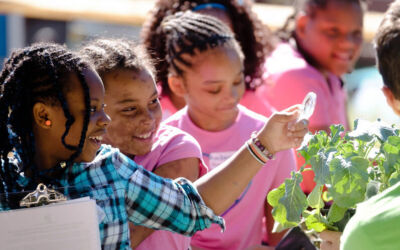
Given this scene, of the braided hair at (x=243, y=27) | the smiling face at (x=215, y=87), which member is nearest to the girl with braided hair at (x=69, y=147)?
the smiling face at (x=215, y=87)

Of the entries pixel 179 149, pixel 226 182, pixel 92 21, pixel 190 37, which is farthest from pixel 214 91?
pixel 92 21

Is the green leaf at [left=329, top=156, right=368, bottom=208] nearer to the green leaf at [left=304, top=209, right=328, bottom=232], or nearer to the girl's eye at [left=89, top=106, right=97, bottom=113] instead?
the green leaf at [left=304, top=209, right=328, bottom=232]

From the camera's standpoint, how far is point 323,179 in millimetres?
1414

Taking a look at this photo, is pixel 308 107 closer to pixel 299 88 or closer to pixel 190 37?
pixel 190 37

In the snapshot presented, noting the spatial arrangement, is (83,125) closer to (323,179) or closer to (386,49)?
(323,179)

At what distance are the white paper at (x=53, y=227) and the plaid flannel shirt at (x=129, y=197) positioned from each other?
13 centimetres

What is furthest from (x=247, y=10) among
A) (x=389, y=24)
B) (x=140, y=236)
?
(x=140, y=236)

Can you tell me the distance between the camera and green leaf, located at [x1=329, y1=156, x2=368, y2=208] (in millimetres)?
1378

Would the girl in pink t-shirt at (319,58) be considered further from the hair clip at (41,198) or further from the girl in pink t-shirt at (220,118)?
the hair clip at (41,198)

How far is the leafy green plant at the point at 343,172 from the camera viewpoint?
4.52 feet

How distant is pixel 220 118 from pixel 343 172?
1.16m

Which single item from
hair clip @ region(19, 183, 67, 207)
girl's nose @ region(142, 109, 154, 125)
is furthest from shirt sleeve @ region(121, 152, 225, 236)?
girl's nose @ region(142, 109, 154, 125)

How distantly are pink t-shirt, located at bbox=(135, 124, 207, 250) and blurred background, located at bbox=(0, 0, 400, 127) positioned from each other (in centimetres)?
300

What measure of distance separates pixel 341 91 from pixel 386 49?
1348 mm
